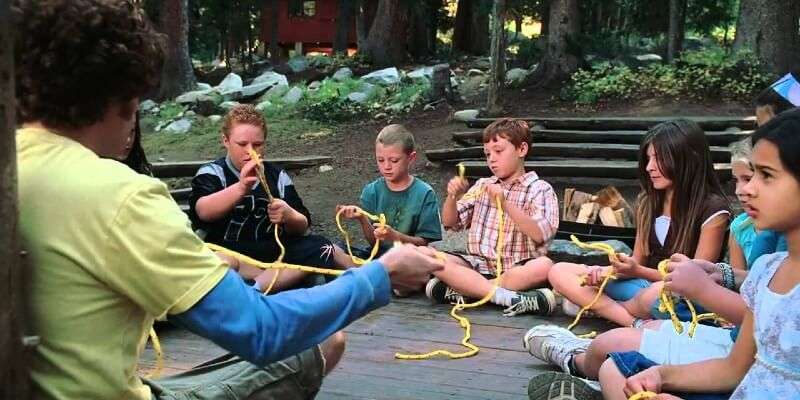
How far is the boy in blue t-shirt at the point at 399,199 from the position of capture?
4.65m

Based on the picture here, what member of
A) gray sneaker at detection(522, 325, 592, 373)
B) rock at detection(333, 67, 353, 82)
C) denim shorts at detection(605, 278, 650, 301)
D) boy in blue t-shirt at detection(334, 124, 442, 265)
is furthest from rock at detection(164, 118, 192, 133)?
gray sneaker at detection(522, 325, 592, 373)

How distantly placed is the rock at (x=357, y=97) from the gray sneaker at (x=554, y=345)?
10.1 meters

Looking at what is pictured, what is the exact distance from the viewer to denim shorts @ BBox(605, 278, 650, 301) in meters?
4.00

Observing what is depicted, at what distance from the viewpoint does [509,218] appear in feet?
14.7

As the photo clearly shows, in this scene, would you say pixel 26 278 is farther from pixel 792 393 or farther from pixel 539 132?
pixel 539 132

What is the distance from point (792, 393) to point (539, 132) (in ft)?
26.0

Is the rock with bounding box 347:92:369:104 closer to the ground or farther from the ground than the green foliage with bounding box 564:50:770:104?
closer to the ground

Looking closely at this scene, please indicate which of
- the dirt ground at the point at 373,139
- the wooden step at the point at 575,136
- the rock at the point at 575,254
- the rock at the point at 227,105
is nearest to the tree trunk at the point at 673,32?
the dirt ground at the point at 373,139

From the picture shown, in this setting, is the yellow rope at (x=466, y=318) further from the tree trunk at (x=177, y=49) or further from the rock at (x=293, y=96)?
the tree trunk at (x=177, y=49)

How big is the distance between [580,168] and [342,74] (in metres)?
8.62

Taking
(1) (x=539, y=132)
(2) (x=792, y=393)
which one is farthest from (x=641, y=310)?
(1) (x=539, y=132)

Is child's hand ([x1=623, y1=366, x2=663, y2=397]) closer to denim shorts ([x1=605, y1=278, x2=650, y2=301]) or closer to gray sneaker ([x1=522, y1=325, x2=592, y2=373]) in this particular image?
gray sneaker ([x1=522, y1=325, x2=592, y2=373])

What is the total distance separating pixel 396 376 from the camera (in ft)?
11.0

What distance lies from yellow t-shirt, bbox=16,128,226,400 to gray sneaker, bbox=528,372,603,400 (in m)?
1.48
